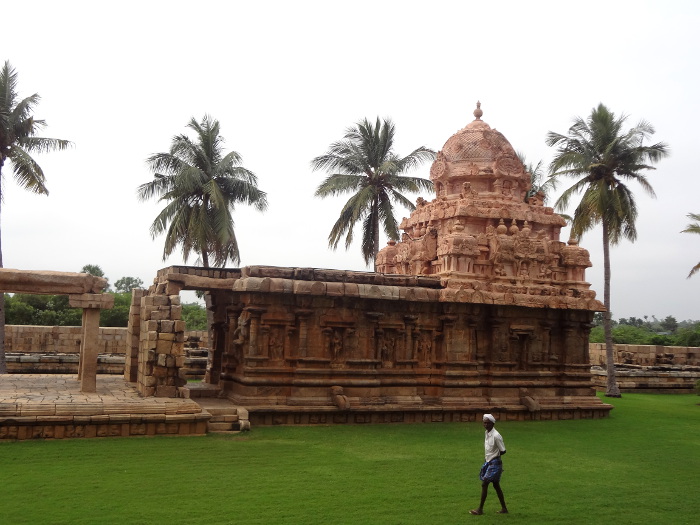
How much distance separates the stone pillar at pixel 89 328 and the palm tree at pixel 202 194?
23.9ft

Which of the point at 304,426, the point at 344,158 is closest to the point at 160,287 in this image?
the point at 304,426

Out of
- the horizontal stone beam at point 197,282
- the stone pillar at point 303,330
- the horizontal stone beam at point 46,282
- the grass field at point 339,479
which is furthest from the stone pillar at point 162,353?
the stone pillar at point 303,330

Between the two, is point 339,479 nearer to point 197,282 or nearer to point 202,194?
point 197,282

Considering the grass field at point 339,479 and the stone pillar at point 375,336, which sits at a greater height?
the stone pillar at point 375,336

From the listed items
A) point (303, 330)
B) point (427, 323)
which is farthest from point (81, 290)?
point (427, 323)

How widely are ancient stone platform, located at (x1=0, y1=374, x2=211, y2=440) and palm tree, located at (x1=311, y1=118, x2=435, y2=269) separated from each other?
39.3 ft

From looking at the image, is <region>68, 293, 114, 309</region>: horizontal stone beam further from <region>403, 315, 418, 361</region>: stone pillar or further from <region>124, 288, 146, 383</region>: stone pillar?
<region>403, 315, 418, 361</region>: stone pillar

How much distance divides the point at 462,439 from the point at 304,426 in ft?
9.85

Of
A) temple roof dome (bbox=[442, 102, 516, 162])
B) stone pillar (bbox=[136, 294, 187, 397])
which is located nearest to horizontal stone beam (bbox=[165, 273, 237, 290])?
stone pillar (bbox=[136, 294, 187, 397])

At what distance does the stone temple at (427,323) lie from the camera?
13539 millimetres

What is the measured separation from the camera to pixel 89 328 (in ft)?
41.4

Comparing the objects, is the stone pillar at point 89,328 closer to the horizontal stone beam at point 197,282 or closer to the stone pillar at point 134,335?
the horizontal stone beam at point 197,282

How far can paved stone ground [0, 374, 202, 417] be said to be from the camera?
34.8 ft

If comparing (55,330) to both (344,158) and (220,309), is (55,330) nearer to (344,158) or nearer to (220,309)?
(220,309)
